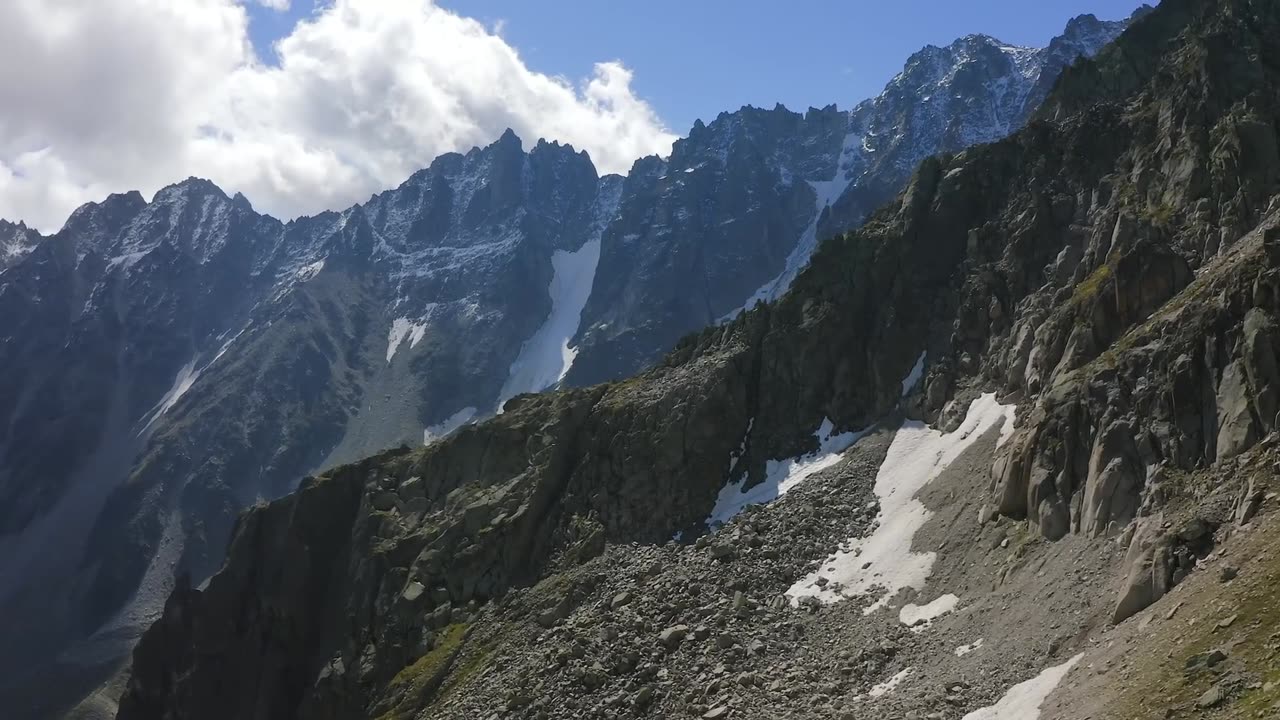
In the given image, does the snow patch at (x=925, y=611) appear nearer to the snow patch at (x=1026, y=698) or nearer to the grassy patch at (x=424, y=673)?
the snow patch at (x=1026, y=698)

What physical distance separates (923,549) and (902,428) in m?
15.9

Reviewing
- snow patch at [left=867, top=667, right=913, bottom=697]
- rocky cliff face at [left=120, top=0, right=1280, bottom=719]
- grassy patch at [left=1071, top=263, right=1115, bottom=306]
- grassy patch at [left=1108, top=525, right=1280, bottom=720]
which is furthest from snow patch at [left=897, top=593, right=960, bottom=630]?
grassy patch at [left=1071, top=263, right=1115, bottom=306]

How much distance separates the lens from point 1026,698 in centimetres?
3291

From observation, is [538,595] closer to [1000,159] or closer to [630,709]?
[630,709]

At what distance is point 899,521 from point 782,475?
50.0 feet

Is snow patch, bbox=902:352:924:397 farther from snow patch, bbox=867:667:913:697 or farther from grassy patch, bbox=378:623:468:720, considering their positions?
grassy patch, bbox=378:623:468:720

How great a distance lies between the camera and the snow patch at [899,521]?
5031cm

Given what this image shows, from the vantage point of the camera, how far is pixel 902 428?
65.6 m

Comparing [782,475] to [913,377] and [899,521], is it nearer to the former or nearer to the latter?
[913,377]

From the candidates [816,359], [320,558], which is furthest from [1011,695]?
[320,558]

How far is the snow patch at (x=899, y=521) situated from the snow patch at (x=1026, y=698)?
14346 millimetres

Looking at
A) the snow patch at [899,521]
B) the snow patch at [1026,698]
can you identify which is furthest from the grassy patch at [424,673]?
the snow patch at [1026,698]

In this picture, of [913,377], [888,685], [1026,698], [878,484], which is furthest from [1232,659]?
[913,377]

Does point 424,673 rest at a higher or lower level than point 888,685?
higher
